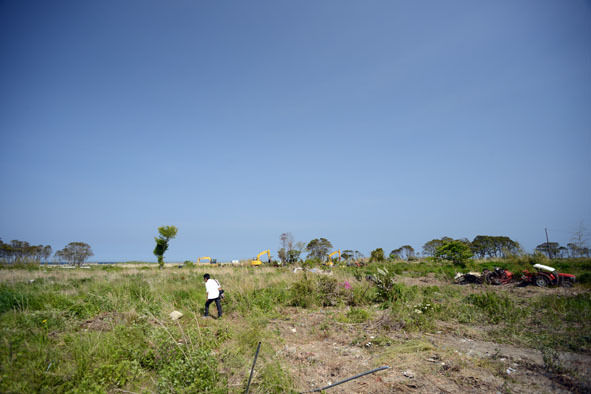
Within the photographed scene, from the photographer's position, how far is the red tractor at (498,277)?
12.3 metres

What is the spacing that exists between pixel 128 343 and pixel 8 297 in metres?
6.37

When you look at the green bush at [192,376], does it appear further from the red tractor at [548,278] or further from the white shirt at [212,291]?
the red tractor at [548,278]

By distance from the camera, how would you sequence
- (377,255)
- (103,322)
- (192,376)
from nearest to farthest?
Result: (192,376), (103,322), (377,255)

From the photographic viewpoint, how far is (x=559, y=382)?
350cm

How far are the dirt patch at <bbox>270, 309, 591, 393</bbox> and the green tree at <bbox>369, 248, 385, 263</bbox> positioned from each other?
1054 inches

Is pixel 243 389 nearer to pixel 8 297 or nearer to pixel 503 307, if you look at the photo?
pixel 503 307

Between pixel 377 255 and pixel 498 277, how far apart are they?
19733mm

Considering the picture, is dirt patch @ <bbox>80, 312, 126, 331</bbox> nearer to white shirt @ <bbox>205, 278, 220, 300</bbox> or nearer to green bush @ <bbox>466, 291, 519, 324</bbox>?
white shirt @ <bbox>205, 278, 220, 300</bbox>

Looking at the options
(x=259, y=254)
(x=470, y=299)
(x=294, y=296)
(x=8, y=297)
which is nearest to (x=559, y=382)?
(x=470, y=299)

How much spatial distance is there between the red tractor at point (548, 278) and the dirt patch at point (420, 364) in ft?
26.3

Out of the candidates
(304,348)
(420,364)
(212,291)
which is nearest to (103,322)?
(212,291)

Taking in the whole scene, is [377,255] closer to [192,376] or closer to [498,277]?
[498,277]

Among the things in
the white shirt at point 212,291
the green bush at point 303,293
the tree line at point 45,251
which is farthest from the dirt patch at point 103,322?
the tree line at point 45,251

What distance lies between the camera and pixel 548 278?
35.1 feet
